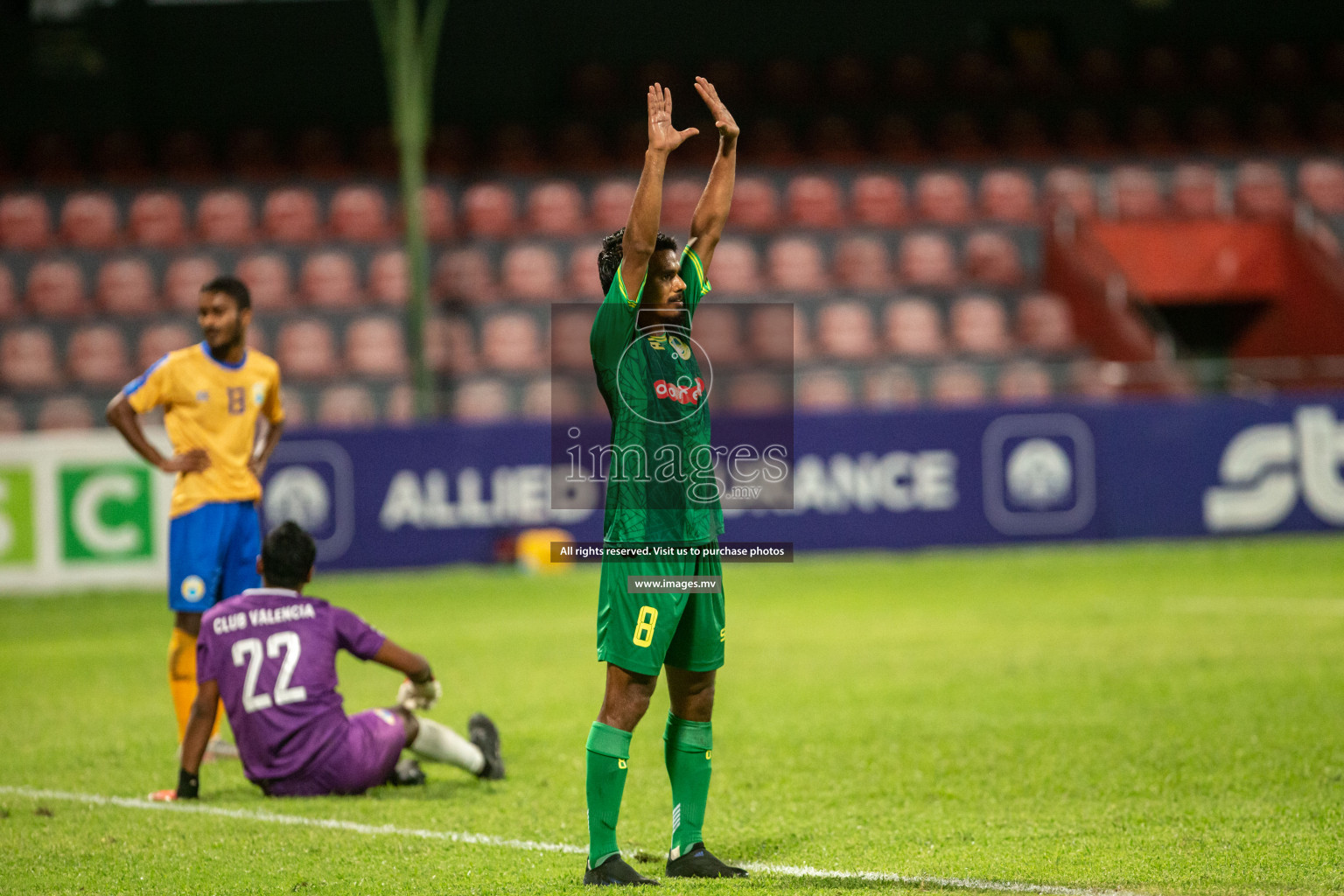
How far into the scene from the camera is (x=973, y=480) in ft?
53.7

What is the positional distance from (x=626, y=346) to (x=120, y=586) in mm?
11589

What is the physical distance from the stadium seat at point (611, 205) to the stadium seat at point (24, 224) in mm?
7560

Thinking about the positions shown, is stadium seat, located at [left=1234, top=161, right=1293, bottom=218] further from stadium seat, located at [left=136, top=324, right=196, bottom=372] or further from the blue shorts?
the blue shorts

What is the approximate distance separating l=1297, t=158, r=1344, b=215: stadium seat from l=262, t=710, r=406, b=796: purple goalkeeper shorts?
19309 mm

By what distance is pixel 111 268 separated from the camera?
20.2 m

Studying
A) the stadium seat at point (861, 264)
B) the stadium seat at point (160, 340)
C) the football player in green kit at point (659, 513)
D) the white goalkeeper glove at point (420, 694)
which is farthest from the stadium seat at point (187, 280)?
the football player in green kit at point (659, 513)

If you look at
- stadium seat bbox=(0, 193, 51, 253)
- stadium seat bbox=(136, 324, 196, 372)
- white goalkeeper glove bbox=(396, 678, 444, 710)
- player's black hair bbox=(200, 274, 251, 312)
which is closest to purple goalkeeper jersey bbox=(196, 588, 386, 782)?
white goalkeeper glove bbox=(396, 678, 444, 710)

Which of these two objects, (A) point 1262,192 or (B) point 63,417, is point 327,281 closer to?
(B) point 63,417

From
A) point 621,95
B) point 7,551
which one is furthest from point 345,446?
point 621,95

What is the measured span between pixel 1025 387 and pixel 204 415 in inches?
433

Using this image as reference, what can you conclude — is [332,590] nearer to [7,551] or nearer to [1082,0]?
[7,551]

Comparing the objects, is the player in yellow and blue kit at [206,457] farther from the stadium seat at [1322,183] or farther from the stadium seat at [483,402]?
the stadium seat at [1322,183]

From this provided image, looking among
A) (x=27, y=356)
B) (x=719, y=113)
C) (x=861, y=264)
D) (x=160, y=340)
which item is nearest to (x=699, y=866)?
(x=719, y=113)

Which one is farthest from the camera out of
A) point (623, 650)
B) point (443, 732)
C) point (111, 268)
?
point (111, 268)
